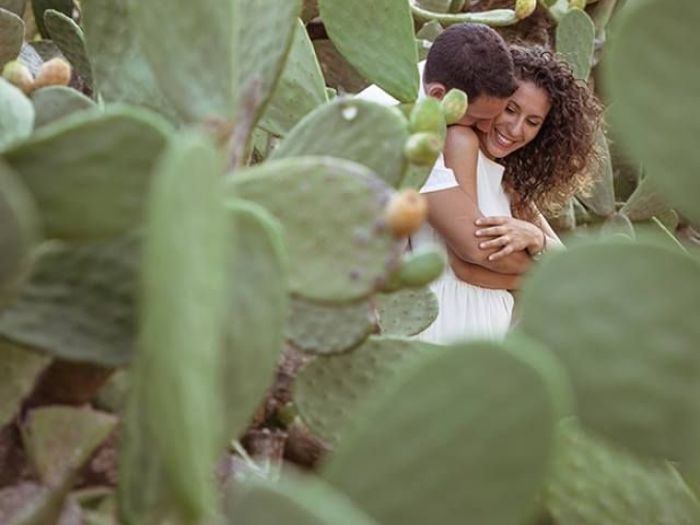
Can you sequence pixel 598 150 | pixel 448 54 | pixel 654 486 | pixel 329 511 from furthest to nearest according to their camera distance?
1. pixel 598 150
2. pixel 448 54
3. pixel 654 486
4. pixel 329 511

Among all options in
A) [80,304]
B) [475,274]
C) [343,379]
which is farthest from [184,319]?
[475,274]

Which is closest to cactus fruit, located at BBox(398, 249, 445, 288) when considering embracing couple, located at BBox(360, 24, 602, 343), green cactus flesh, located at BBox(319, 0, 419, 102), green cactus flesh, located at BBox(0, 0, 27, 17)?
green cactus flesh, located at BBox(319, 0, 419, 102)

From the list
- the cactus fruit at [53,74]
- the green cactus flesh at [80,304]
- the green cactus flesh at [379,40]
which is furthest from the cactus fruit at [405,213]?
the green cactus flesh at [379,40]

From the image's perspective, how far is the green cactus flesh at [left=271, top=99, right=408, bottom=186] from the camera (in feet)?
2.18

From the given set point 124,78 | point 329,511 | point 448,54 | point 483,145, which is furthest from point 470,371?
point 483,145

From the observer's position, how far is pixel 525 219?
8.38ft

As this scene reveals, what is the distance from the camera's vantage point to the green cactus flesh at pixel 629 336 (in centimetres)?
46

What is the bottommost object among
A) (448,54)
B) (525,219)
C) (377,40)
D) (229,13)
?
(525,219)

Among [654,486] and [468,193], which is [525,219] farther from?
[654,486]

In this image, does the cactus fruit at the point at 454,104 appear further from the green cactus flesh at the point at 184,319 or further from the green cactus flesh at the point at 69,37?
the green cactus flesh at the point at 184,319

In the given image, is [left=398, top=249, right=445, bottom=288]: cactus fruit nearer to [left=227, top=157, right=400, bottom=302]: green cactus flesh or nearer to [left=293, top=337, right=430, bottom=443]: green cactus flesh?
[left=227, top=157, right=400, bottom=302]: green cactus flesh

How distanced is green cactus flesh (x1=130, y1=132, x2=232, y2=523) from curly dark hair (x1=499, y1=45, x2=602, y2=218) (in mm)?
2216

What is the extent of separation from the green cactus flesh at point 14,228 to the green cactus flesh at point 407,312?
0.64m

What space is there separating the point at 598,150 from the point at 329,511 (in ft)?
8.07
